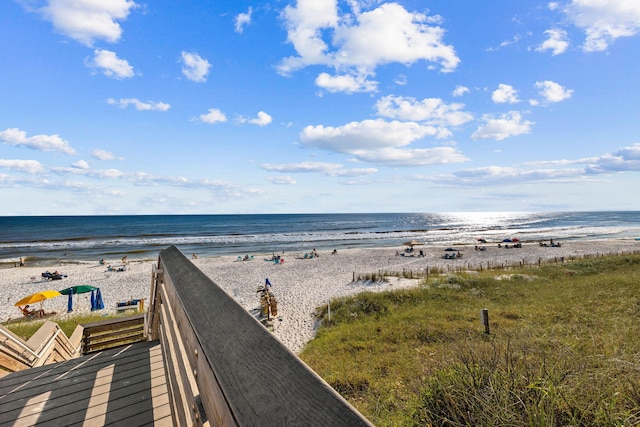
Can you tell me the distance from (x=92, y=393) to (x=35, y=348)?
7.69ft

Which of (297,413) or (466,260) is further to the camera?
(466,260)

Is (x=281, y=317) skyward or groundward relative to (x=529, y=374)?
groundward

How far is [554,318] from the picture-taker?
28.1 ft

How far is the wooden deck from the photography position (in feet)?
8.57

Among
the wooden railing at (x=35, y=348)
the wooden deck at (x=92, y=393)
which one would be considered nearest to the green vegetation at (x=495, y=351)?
the wooden deck at (x=92, y=393)

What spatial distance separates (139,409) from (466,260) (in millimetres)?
30591

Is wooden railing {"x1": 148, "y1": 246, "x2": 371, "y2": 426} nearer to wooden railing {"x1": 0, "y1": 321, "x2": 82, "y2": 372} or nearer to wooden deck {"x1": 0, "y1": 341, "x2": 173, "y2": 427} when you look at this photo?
wooden deck {"x1": 0, "y1": 341, "x2": 173, "y2": 427}

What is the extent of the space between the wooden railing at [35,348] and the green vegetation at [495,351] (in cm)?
467

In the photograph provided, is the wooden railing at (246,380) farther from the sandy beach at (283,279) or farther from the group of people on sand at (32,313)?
the group of people on sand at (32,313)

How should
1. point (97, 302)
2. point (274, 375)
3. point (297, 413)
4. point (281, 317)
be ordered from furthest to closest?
point (97, 302), point (281, 317), point (274, 375), point (297, 413)

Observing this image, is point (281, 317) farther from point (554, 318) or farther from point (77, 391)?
point (77, 391)

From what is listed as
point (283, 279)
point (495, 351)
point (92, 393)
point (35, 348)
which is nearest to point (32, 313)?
point (283, 279)

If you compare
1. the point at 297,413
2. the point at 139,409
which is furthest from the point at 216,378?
the point at 139,409

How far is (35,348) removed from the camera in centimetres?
439
